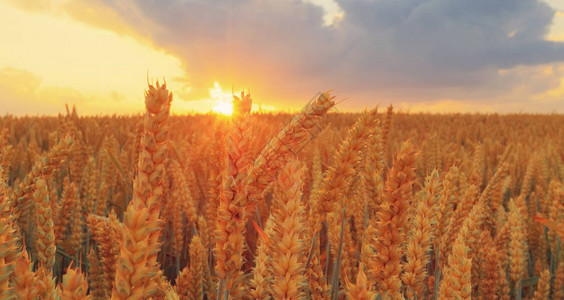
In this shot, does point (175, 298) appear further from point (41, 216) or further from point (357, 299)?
point (41, 216)

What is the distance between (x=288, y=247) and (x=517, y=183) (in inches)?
187

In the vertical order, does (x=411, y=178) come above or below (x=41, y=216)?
above

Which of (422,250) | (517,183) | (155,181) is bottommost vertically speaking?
(517,183)

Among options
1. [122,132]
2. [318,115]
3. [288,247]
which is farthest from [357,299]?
[122,132]

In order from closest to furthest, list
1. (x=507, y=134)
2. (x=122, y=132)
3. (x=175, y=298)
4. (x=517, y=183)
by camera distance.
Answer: (x=175, y=298), (x=517, y=183), (x=122, y=132), (x=507, y=134)

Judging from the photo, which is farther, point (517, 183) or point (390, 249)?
point (517, 183)

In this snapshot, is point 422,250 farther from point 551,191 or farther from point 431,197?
point 551,191

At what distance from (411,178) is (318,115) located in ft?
0.87

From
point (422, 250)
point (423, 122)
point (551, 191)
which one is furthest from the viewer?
point (423, 122)

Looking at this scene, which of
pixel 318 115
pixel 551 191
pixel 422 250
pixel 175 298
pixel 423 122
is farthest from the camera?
pixel 423 122

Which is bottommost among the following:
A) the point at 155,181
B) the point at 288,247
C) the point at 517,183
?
the point at 517,183

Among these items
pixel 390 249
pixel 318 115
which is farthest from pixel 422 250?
pixel 318 115

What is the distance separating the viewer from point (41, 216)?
104cm

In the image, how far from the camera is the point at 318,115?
3.03ft
